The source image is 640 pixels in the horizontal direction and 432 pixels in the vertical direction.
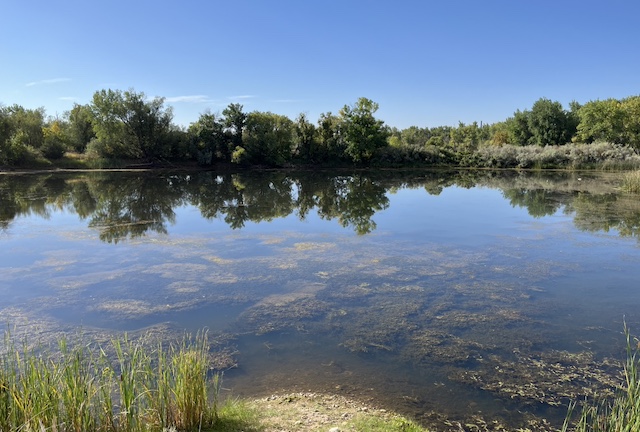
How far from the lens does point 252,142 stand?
48.1m

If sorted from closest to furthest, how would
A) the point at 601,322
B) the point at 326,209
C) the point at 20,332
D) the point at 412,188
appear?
the point at 20,332, the point at 601,322, the point at 326,209, the point at 412,188

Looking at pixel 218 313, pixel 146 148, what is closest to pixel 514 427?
pixel 218 313

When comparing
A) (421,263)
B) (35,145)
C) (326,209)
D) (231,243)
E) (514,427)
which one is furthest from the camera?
(35,145)

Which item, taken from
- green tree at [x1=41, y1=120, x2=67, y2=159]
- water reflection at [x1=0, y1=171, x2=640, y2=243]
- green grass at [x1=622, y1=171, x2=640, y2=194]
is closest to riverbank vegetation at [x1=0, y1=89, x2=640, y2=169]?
green tree at [x1=41, y1=120, x2=67, y2=159]

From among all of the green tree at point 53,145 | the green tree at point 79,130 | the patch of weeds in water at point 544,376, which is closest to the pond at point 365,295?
the patch of weeds in water at point 544,376

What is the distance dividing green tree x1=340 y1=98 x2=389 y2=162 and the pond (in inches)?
1223

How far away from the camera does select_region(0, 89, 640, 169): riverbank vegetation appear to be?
47000 millimetres

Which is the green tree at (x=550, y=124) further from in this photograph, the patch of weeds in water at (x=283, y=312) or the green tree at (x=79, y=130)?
the patch of weeds in water at (x=283, y=312)

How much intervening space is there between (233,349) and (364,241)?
8629 millimetres

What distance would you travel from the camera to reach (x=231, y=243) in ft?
47.5

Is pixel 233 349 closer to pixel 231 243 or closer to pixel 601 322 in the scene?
pixel 601 322

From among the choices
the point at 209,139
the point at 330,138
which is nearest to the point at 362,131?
the point at 330,138

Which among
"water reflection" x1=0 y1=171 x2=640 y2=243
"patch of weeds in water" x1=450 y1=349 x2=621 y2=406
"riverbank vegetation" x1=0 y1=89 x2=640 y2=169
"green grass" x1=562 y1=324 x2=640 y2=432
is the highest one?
"riverbank vegetation" x1=0 y1=89 x2=640 y2=169

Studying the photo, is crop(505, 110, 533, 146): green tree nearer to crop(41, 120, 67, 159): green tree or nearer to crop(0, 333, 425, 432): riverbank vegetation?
crop(41, 120, 67, 159): green tree
